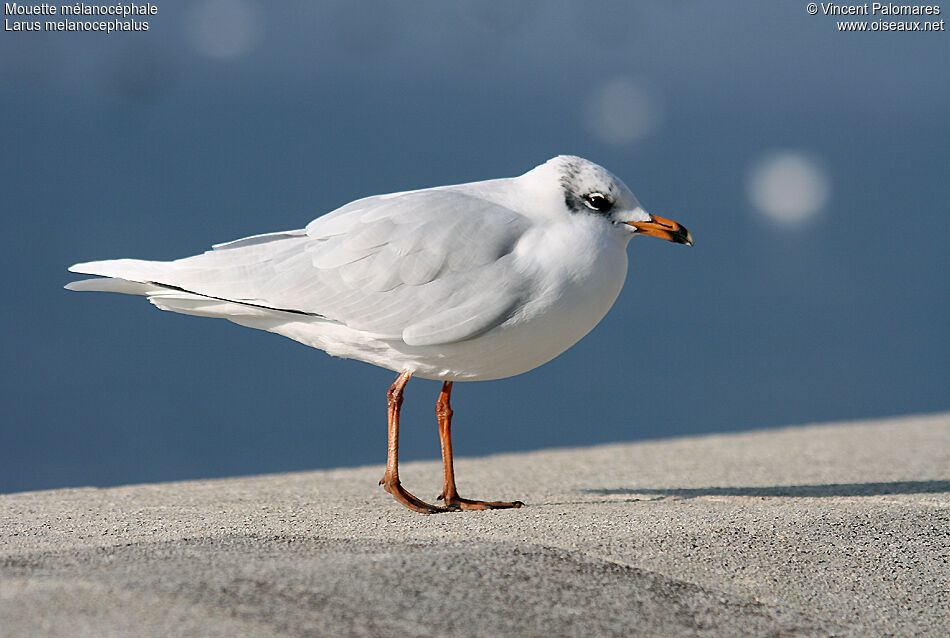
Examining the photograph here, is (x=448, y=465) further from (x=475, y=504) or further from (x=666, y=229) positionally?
(x=666, y=229)

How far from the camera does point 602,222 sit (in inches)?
160

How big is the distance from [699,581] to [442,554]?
877mm

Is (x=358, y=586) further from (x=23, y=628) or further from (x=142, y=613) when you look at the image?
(x=23, y=628)

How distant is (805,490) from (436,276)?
2.51m

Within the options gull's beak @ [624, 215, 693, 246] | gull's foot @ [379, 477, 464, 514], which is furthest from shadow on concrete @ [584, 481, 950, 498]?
gull's beak @ [624, 215, 693, 246]

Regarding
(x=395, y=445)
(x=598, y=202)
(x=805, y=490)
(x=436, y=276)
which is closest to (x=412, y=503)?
(x=395, y=445)

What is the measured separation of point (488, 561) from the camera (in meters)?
3.13

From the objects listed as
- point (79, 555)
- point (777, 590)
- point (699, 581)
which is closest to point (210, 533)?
point (79, 555)

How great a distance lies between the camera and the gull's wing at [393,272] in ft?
12.8

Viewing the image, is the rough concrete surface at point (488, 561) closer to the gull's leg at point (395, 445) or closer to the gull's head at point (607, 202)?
the gull's leg at point (395, 445)

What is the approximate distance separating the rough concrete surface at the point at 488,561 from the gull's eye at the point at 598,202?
4.22ft

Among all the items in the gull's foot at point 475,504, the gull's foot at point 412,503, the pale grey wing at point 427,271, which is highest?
the pale grey wing at point 427,271

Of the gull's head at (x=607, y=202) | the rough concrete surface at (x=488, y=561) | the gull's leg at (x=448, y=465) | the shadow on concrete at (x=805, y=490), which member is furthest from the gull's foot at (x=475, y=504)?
the gull's head at (x=607, y=202)

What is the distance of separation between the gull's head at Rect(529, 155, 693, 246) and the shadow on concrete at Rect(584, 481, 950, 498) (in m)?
1.43
